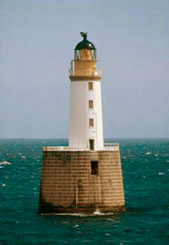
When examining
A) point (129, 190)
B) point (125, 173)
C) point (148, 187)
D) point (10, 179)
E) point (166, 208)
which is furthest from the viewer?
point (125, 173)

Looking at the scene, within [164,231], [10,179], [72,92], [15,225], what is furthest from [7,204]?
[10,179]

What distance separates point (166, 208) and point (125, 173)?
46106 mm

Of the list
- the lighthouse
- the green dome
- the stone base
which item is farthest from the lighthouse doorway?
the green dome

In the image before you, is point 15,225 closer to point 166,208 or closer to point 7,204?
point 7,204

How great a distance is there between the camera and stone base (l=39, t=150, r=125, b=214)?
1957 inches

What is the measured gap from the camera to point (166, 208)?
194ft

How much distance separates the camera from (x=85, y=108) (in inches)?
2055

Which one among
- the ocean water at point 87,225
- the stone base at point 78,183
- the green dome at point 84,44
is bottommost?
the ocean water at point 87,225

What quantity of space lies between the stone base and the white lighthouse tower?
1.95 m

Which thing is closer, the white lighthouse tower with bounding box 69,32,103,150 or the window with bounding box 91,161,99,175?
A: the window with bounding box 91,161,99,175

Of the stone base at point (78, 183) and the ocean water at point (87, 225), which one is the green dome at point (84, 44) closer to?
the stone base at point (78, 183)

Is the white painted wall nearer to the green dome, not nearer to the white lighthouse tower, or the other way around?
the white lighthouse tower

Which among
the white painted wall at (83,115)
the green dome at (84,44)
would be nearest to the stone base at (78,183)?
the white painted wall at (83,115)

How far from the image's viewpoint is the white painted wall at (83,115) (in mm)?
52219
